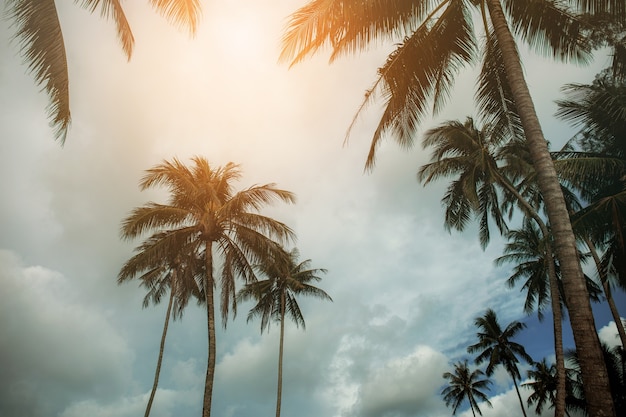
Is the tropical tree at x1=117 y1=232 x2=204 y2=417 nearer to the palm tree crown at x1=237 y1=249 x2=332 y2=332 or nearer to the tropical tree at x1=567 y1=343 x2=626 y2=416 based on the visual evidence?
the palm tree crown at x1=237 y1=249 x2=332 y2=332

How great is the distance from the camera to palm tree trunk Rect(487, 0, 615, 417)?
4.23 m

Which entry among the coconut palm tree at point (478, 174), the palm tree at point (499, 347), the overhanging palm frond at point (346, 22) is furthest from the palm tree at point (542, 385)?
the overhanging palm frond at point (346, 22)

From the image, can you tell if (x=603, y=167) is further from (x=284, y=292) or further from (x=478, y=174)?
(x=284, y=292)

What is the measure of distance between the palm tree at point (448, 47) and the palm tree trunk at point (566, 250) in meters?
0.02

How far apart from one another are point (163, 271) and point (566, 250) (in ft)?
59.4

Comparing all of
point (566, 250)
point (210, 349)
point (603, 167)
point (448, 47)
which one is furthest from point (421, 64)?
point (210, 349)

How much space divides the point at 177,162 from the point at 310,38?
911 cm

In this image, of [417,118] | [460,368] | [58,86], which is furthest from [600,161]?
[460,368]

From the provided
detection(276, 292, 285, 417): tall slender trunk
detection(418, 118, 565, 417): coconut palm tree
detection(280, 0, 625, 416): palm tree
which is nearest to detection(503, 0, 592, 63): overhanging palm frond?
detection(280, 0, 625, 416): palm tree

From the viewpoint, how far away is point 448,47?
7875 millimetres

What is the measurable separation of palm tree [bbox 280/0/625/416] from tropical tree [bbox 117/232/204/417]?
26.9 ft

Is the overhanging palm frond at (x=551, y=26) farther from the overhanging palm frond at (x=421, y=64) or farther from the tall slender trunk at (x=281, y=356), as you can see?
the tall slender trunk at (x=281, y=356)

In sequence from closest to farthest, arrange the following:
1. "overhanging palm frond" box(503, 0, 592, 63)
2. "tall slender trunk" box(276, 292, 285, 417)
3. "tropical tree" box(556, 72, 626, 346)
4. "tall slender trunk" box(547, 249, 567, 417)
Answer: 1. "overhanging palm frond" box(503, 0, 592, 63)
2. "tropical tree" box(556, 72, 626, 346)
3. "tall slender trunk" box(547, 249, 567, 417)
4. "tall slender trunk" box(276, 292, 285, 417)

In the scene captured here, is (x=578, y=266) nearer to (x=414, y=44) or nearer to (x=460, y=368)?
(x=414, y=44)
